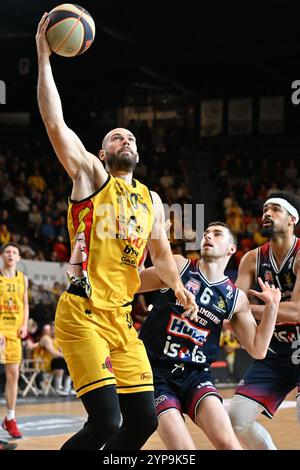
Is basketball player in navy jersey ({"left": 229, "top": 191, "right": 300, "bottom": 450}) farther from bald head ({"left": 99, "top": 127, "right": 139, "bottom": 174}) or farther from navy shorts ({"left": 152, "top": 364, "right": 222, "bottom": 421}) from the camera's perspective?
bald head ({"left": 99, "top": 127, "right": 139, "bottom": 174})

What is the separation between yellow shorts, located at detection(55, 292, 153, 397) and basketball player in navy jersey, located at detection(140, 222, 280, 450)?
1.35ft

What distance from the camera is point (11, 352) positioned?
888cm

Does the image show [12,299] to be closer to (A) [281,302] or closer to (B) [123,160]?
(A) [281,302]

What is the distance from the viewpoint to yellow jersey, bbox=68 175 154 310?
4.59 metres

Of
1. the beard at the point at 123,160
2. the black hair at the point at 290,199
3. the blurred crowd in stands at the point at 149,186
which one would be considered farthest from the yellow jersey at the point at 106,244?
the blurred crowd in stands at the point at 149,186

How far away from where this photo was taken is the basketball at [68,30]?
183 inches

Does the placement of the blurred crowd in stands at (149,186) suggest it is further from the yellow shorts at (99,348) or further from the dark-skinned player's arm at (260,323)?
the yellow shorts at (99,348)

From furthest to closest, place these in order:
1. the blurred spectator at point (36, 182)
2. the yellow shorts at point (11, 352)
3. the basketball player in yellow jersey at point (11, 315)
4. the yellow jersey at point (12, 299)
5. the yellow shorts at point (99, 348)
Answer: the blurred spectator at point (36, 182)
the yellow jersey at point (12, 299)
the yellow shorts at point (11, 352)
the basketball player in yellow jersey at point (11, 315)
the yellow shorts at point (99, 348)

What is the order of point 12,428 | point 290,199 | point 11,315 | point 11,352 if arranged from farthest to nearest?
point 11,315
point 11,352
point 12,428
point 290,199

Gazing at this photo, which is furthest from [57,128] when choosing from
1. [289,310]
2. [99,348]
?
[289,310]

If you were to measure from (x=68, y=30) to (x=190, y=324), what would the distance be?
209 cm

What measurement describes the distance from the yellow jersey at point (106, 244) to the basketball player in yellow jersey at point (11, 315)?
4.12 m

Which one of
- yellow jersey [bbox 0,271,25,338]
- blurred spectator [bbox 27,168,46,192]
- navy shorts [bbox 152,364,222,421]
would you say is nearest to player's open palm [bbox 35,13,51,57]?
navy shorts [bbox 152,364,222,421]

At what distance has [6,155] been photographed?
21.2 metres
